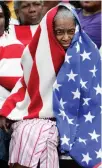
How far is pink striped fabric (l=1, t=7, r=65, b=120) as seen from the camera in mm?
4105

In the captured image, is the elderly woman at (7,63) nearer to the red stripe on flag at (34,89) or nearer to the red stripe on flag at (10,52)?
the red stripe on flag at (10,52)

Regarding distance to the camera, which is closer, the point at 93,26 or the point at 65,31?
the point at 65,31

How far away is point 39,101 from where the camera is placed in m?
4.12

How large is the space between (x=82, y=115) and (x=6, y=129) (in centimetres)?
56

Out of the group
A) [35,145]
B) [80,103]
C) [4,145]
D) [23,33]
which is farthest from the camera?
[23,33]

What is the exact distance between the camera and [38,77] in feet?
13.6

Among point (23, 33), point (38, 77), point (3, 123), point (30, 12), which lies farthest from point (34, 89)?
point (30, 12)

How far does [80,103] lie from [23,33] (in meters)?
1.36

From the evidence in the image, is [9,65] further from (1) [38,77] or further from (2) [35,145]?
(2) [35,145]

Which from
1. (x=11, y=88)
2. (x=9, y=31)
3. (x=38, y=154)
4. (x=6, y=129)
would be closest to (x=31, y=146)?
(x=38, y=154)

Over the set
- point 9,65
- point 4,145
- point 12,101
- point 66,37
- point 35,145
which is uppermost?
point 66,37

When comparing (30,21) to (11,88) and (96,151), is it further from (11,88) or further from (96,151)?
(96,151)

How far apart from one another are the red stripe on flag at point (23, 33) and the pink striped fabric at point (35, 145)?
128 cm

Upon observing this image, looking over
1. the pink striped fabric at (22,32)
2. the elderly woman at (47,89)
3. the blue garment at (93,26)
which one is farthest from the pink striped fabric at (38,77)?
the blue garment at (93,26)
